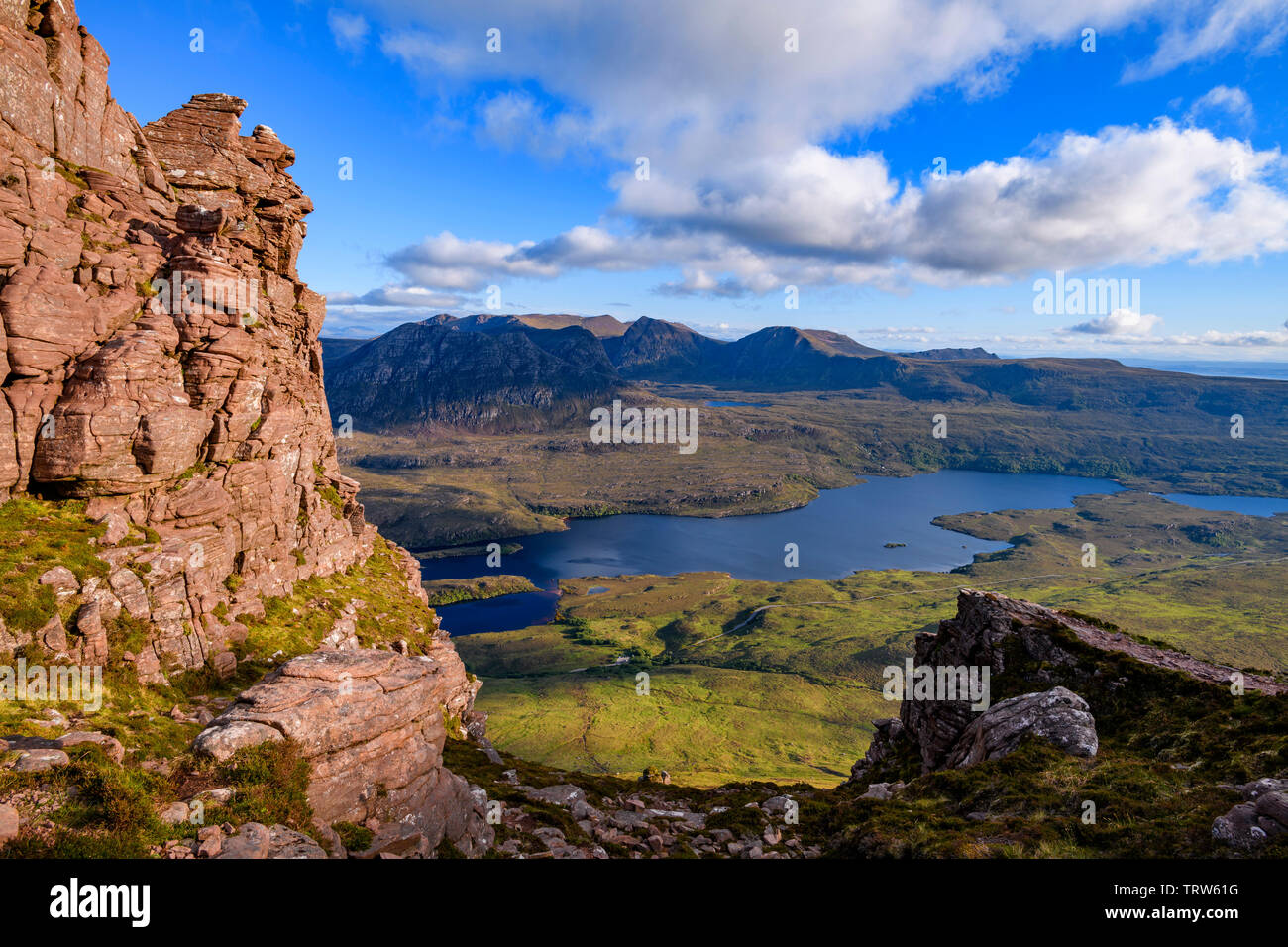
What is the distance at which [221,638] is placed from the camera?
32.5 meters

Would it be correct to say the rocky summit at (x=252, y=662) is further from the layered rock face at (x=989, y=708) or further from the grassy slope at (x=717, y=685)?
the grassy slope at (x=717, y=685)

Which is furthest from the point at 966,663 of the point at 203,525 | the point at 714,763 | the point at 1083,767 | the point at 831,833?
the point at 714,763

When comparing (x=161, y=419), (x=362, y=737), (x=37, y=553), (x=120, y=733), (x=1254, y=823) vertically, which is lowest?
(x=1254, y=823)

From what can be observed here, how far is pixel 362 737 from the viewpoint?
2295cm

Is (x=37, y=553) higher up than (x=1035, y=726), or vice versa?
(x=37, y=553)

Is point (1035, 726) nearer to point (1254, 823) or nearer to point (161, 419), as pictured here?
point (1254, 823)

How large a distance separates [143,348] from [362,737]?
24.5m

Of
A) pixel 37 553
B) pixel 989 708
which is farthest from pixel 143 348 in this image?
pixel 989 708

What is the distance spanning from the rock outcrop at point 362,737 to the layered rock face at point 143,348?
36.4ft

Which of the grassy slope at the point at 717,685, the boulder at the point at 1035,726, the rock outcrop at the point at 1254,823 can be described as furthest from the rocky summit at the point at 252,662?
the grassy slope at the point at 717,685
